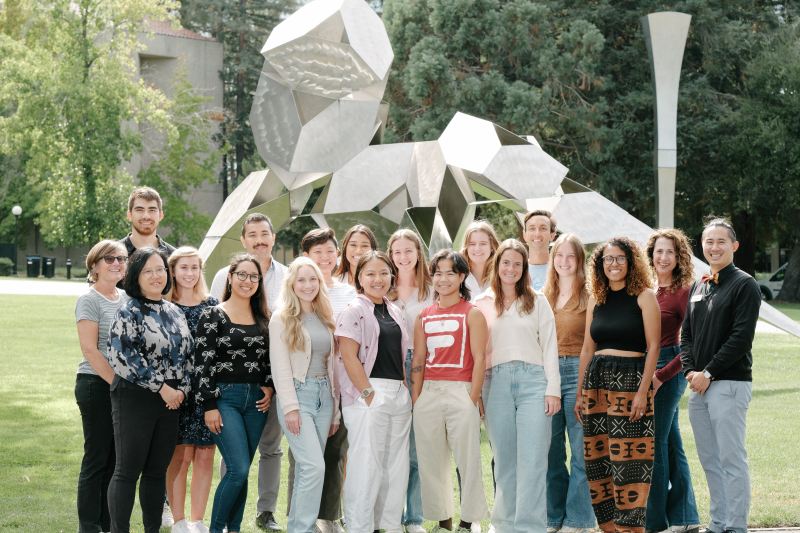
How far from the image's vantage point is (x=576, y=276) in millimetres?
4770

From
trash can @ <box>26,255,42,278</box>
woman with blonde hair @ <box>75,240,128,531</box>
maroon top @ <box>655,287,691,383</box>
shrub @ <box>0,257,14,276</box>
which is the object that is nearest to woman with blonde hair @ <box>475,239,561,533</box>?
maroon top @ <box>655,287,691,383</box>

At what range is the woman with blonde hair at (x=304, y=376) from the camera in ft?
14.0

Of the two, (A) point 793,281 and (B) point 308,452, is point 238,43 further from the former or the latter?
(B) point 308,452

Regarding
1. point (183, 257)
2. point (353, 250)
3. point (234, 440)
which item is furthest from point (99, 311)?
point (353, 250)

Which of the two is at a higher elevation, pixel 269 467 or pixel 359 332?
pixel 359 332

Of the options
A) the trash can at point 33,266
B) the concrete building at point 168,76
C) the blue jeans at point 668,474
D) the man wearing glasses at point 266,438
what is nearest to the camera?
the blue jeans at point 668,474

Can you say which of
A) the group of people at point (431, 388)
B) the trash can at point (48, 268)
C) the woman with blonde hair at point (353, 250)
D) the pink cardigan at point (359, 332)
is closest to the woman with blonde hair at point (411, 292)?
the group of people at point (431, 388)

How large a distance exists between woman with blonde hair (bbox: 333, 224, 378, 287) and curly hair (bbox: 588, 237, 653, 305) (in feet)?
4.69

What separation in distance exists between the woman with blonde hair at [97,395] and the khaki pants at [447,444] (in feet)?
5.68

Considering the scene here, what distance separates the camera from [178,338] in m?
4.20

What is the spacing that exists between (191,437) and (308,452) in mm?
675

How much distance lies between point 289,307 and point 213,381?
0.57 meters

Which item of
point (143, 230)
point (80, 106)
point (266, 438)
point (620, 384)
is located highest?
point (80, 106)

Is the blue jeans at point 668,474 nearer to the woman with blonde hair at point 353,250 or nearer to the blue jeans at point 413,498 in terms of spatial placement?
the blue jeans at point 413,498
